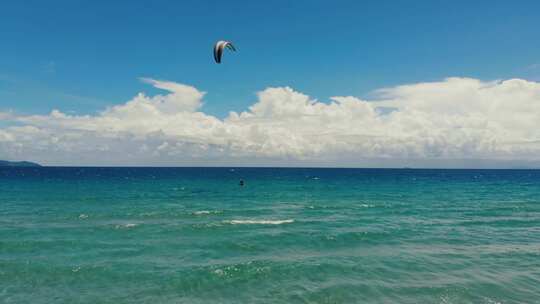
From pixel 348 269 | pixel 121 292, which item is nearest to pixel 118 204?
pixel 121 292

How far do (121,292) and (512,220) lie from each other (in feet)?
154

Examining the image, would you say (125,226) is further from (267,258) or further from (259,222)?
(267,258)

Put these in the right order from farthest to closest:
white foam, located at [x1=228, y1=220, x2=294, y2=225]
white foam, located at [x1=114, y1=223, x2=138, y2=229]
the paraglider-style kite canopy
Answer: white foam, located at [x1=228, y1=220, x2=294, y2=225] < white foam, located at [x1=114, y1=223, x2=138, y2=229] < the paraglider-style kite canopy

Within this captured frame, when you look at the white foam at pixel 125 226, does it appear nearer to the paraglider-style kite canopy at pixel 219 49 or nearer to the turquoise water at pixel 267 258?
the turquoise water at pixel 267 258

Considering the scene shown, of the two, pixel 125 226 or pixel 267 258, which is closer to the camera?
pixel 267 258

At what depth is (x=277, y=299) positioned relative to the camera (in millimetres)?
20000

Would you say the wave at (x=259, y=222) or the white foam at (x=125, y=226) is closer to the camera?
the white foam at (x=125, y=226)

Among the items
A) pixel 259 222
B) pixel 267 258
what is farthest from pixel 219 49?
pixel 259 222

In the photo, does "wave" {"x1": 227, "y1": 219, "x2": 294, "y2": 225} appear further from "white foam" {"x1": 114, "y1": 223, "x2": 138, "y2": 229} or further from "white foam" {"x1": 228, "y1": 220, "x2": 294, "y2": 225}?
"white foam" {"x1": 114, "y1": 223, "x2": 138, "y2": 229}

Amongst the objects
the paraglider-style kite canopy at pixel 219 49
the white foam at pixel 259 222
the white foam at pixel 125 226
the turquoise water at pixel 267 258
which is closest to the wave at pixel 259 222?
the white foam at pixel 259 222

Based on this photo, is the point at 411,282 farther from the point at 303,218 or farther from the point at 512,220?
the point at 512,220

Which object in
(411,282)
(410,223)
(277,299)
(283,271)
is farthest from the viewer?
(410,223)

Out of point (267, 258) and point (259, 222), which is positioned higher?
point (259, 222)

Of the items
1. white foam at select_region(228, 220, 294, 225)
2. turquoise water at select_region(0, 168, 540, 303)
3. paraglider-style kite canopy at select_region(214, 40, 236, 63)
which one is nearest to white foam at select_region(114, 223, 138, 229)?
turquoise water at select_region(0, 168, 540, 303)
